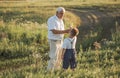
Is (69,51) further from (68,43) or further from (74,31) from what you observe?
(74,31)

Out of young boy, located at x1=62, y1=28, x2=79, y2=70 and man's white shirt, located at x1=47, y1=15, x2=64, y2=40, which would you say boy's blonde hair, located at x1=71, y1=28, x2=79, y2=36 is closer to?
young boy, located at x1=62, y1=28, x2=79, y2=70

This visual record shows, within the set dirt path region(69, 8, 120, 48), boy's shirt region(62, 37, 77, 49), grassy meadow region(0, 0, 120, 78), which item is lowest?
dirt path region(69, 8, 120, 48)

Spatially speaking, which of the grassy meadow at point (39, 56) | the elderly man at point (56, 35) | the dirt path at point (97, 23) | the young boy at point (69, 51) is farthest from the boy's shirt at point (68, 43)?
the dirt path at point (97, 23)

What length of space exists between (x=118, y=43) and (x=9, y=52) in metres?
4.88

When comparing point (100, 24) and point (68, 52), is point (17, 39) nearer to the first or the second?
point (68, 52)

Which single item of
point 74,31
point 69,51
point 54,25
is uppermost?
point 54,25

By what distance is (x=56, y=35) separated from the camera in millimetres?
11383

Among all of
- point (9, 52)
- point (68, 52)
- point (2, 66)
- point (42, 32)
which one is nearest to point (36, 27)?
point (42, 32)

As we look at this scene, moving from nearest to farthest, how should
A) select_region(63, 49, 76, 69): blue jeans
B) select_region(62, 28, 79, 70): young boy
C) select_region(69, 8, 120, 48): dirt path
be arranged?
select_region(62, 28, 79, 70): young boy < select_region(63, 49, 76, 69): blue jeans < select_region(69, 8, 120, 48): dirt path

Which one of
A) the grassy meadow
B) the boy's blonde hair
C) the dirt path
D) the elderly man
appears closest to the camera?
the grassy meadow

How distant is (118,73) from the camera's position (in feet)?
38.3

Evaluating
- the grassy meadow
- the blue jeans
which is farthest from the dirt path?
the blue jeans

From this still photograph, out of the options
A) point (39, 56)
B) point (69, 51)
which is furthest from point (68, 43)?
point (39, 56)

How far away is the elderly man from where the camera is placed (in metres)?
11.2
